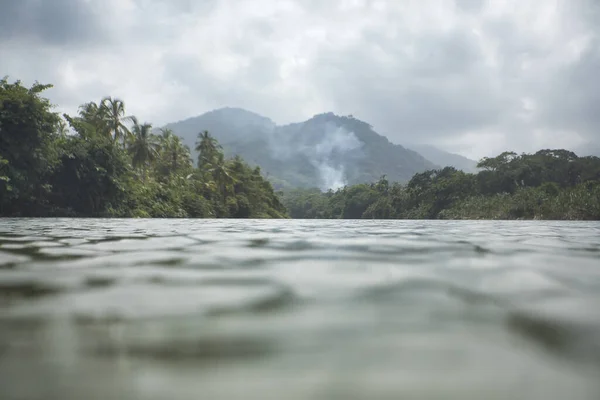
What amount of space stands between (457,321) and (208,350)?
2.11ft

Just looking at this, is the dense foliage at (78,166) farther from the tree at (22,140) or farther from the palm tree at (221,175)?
the palm tree at (221,175)

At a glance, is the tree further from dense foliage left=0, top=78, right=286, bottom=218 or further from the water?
the water

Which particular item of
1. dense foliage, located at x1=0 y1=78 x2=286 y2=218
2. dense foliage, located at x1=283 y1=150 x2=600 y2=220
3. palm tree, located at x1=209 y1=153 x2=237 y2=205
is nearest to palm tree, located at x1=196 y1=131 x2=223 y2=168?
palm tree, located at x1=209 y1=153 x2=237 y2=205

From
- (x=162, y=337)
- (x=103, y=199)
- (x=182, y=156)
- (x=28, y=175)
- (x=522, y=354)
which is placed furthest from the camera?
(x=182, y=156)

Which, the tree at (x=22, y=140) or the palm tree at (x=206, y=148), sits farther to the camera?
the palm tree at (x=206, y=148)

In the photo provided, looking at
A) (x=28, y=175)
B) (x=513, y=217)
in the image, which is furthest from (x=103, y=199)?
(x=513, y=217)

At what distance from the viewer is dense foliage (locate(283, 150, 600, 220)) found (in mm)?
30812

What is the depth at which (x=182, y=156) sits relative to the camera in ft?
143

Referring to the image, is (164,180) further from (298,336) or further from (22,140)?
(298,336)

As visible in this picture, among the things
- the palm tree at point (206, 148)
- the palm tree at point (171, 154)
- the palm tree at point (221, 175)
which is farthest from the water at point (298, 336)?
the palm tree at point (206, 148)

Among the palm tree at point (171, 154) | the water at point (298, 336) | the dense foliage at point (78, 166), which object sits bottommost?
the water at point (298, 336)

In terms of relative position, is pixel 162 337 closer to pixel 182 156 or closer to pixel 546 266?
pixel 546 266

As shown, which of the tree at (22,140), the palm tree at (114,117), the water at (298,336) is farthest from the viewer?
the palm tree at (114,117)

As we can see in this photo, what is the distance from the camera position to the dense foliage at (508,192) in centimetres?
3081
